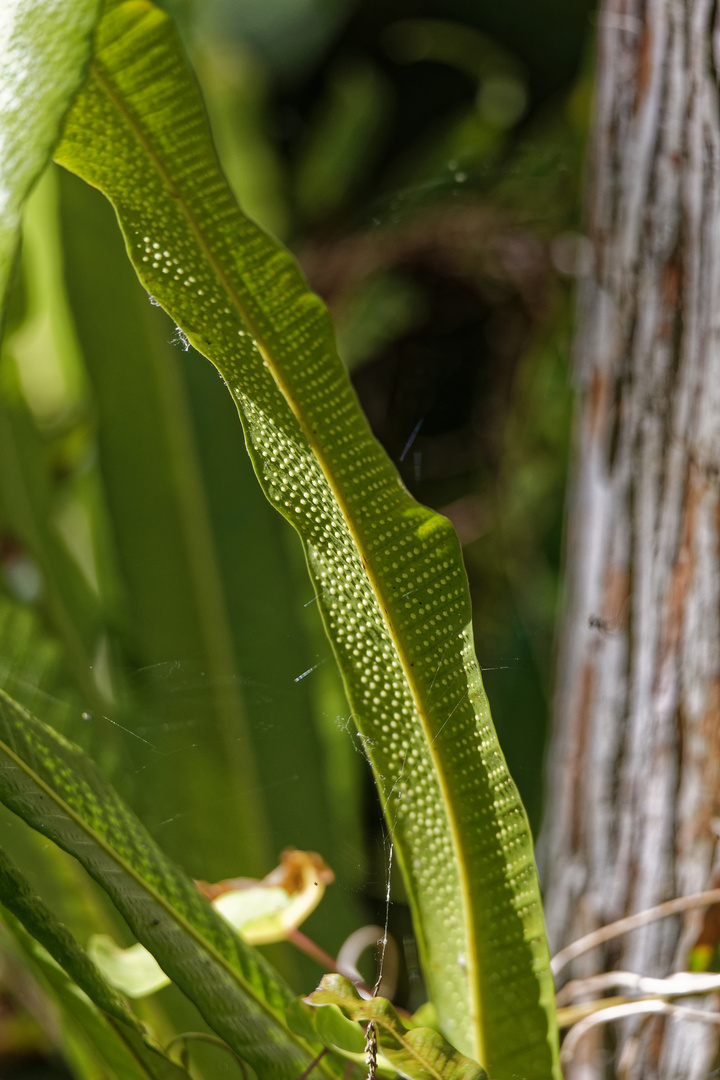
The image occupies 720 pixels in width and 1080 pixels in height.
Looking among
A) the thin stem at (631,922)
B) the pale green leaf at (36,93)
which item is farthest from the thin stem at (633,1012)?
the pale green leaf at (36,93)

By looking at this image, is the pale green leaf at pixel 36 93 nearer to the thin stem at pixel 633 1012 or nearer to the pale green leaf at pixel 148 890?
the pale green leaf at pixel 148 890

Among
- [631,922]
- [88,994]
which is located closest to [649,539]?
[631,922]

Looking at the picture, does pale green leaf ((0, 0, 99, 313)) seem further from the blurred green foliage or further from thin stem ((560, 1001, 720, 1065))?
thin stem ((560, 1001, 720, 1065))

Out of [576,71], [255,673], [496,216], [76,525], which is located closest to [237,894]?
[255,673]

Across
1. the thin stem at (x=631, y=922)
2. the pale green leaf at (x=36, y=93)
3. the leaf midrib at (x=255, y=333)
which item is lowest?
the thin stem at (x=631, y=922)

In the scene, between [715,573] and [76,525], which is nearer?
[715,573]

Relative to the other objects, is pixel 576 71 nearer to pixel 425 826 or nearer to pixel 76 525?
pixel 76 525
